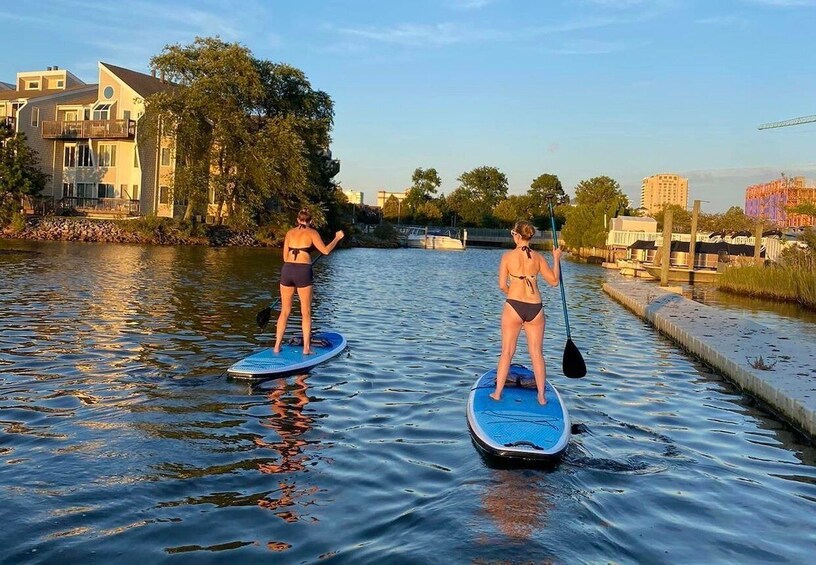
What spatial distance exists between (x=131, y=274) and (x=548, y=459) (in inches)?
949

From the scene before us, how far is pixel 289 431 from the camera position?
8555 mm

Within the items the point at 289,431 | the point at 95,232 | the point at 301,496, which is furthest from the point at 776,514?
the point at 95,232

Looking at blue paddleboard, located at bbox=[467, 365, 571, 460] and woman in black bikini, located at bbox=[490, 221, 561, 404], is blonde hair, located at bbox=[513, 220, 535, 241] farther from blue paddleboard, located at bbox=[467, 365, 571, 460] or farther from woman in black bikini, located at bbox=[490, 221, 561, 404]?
blue paddleboard, located at bbox=[467, 365, 571, 460]

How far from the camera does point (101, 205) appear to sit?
58.6m

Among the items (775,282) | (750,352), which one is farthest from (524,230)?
(775,282)

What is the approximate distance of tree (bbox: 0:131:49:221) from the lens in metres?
52.6

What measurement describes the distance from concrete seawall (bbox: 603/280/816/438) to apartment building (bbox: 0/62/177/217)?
4464cm

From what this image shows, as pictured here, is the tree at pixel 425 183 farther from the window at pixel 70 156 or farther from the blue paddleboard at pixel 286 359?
the blue paddleboard at pixel 286 359

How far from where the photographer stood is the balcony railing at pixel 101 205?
57.7 m

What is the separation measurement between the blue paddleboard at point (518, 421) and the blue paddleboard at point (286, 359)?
3182 millimetres

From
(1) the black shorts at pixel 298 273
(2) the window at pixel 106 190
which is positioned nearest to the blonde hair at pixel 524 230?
(1) the black shorts at pixel 298 273

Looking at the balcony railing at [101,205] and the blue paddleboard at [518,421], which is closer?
the blue paddleboard at [518,421]

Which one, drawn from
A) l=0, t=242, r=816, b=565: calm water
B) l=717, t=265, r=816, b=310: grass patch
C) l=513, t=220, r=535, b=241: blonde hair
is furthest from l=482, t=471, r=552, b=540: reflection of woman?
l=717, t=265, r=816, b=310: grass patch

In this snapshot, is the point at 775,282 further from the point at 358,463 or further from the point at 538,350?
the point at 358,463
